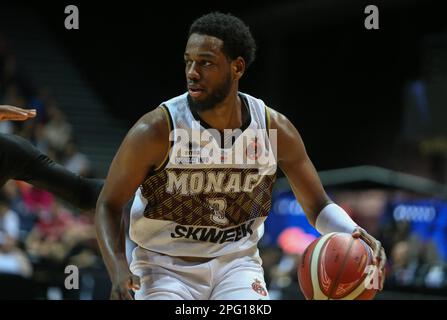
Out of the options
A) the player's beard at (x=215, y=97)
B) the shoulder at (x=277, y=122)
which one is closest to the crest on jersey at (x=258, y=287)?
the shoulder at (x=277, y=122)

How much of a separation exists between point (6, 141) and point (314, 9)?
984 cm

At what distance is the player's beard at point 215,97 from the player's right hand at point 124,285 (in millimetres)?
983

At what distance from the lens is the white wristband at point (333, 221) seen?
4059 millimetres

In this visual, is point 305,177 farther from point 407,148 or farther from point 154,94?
point 407,148

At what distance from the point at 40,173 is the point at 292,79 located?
1166 cm

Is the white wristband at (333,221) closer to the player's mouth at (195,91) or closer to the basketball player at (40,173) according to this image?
the player's mouth at (195,91)

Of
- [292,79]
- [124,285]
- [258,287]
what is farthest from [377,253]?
[292,79]

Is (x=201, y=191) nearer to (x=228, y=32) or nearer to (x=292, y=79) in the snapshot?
(x=228, y=32)

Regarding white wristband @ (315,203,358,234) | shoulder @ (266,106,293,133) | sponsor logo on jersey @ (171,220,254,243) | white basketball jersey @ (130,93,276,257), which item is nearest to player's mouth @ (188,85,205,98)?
white basketball jersey @ (130,93,276,257)

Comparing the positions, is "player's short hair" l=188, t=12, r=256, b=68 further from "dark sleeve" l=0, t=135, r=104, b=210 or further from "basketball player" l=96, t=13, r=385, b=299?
"dark sleeve" l=0, t=135, r=104, b=210

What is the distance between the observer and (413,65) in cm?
1599

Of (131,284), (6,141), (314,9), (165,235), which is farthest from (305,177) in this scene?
(314,9)

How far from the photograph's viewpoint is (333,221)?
4.12 meters

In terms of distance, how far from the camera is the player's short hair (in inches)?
155
